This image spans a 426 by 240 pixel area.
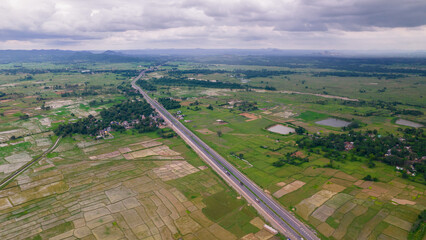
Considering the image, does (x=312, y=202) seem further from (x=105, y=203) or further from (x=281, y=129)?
(x=281, y=129)

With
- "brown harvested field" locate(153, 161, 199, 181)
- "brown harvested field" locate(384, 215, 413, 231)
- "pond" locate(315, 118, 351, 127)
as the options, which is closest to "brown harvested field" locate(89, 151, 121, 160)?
"brown harvested field" locate(153, 161, 199, 181)

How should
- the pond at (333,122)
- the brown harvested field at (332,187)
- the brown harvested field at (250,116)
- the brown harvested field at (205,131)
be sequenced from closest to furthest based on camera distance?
the brown harvested field at (332,187)
the brown harvested field at (205,131)
the pond at (333,122)
the brown harvested field at (250,116)

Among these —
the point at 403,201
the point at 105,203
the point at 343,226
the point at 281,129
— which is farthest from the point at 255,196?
the point at 281,129

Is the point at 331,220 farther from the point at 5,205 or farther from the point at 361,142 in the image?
the point at 5,205

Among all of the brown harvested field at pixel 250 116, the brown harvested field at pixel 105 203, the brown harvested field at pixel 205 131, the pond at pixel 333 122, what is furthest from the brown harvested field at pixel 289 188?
the pond at pixel 333 122

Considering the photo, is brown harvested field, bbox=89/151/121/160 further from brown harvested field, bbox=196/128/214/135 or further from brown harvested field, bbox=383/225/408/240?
brown harvested field, bbox=383/225/408/240

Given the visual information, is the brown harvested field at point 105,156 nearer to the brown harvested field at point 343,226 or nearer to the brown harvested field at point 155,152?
the brown harvested field at point 155,152
